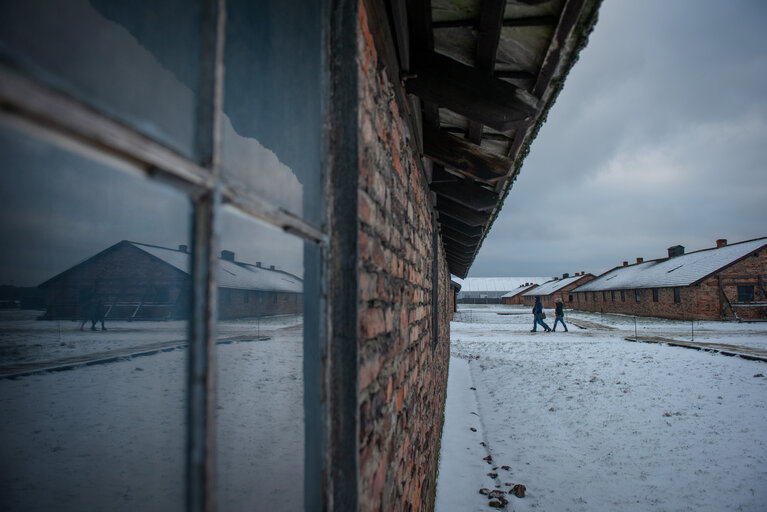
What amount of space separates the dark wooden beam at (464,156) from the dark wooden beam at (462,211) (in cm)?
141

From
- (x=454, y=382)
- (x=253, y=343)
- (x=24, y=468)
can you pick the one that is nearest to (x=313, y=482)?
(x=253, y=343)

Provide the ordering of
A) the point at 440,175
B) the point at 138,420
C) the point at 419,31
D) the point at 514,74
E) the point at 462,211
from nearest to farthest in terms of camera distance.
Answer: the point at 419,31
the point at 514,74
the point at 138,420
the point at 440,175
the point at 462,211

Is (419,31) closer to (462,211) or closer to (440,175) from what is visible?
(440,175)

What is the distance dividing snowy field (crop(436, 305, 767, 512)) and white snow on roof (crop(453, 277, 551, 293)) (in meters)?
60.5

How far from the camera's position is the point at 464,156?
241 cm

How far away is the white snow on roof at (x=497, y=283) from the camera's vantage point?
2731 inches

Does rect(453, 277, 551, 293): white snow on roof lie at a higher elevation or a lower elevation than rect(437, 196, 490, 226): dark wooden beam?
higher

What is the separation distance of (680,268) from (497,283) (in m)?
45.8

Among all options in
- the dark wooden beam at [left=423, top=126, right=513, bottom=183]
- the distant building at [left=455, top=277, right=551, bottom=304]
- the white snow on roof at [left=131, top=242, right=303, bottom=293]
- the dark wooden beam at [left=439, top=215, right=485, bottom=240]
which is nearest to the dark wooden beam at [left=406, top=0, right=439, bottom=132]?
the dark wooden beam at [left=423, top=126, right=513, bottom=183]

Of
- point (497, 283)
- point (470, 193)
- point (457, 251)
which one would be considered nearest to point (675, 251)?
point (457, 251)

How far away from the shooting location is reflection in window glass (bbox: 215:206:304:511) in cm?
114

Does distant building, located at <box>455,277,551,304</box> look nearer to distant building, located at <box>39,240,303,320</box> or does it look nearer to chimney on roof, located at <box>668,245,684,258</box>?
chimney on roof, located at <box>668,245,684,258</box>

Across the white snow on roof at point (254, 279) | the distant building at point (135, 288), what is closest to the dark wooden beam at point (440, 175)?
the distant building at point (135, 288)

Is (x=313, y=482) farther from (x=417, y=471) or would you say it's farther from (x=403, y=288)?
(x=417, y=471)
